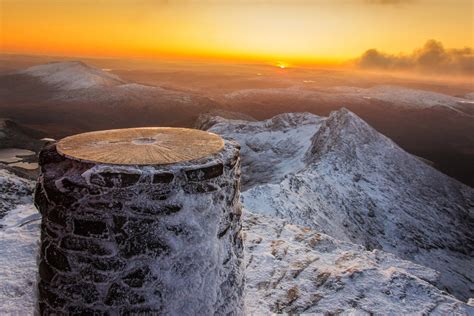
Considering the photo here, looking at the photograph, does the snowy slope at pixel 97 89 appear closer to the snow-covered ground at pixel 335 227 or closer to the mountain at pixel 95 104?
the mountain at pixel 95 104

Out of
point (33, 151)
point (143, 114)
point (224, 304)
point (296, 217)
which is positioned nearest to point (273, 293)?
point (224, 304)

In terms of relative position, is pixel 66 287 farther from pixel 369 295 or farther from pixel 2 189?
pixel 2 189

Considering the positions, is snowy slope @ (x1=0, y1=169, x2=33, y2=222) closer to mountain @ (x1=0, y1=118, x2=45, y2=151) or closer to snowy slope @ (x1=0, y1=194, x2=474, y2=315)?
snowy slope @ (x1=0, y1=194, x2=474, y2=315)

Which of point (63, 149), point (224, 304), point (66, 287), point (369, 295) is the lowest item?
point (369, 295)

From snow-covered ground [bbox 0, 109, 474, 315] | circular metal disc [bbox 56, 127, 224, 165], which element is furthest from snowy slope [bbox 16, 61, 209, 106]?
circular metal disc [bbox 56, 127, 224, 165]

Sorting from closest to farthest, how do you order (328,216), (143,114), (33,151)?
(328,216)
(33,151)
(143,114)
